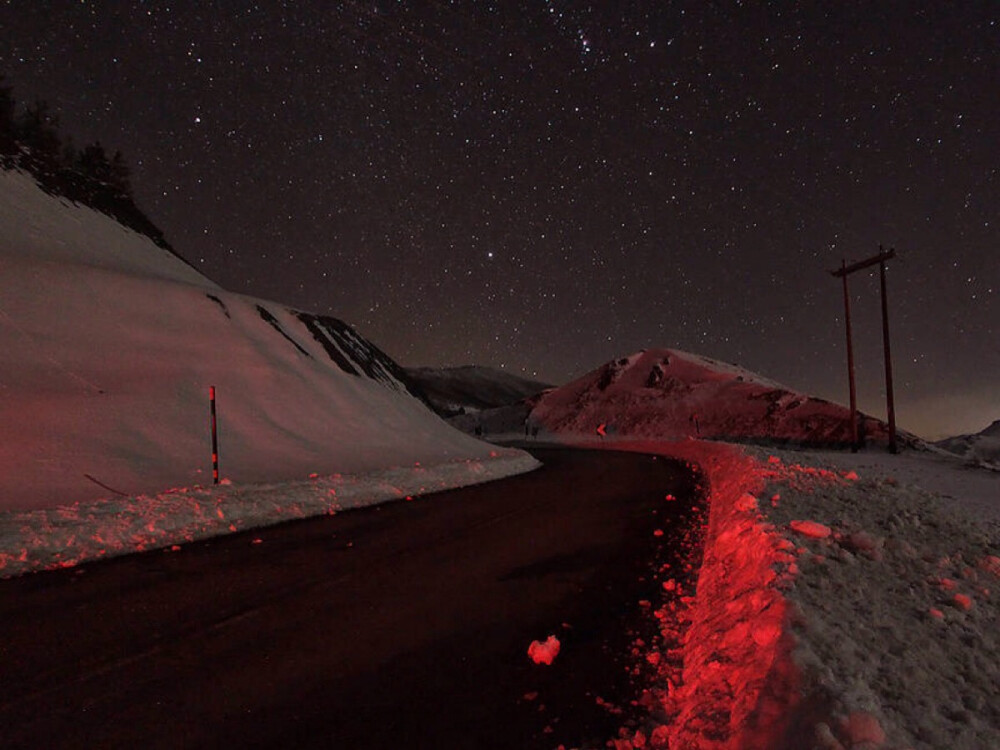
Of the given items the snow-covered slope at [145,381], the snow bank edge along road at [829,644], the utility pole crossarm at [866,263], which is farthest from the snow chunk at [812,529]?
the utility pole crossarm at [866,263]

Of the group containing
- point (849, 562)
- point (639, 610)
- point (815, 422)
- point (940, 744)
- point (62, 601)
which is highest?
point (815, 422)

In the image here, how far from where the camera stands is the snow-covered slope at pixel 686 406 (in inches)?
1764

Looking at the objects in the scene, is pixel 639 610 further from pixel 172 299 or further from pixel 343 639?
pixel 172 299

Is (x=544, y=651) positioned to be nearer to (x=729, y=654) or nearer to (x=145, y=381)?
(x=729, y=654)

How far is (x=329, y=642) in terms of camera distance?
408 cm

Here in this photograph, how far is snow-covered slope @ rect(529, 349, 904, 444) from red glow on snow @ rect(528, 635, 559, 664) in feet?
134

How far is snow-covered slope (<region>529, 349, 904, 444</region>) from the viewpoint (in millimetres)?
44812

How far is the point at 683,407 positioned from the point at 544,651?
57802mm

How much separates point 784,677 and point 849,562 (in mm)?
2336

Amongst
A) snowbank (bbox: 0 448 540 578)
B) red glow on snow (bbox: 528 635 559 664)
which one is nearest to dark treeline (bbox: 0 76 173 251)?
snowbank (bbox: 0 448 540 578)

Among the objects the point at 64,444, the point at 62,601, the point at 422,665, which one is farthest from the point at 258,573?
the point at 64,444

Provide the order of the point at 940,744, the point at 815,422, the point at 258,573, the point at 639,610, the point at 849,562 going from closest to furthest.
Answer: the point at 940,744, the point at 849,562, the point at 639,610, the point at 258,573, the point at 815,422

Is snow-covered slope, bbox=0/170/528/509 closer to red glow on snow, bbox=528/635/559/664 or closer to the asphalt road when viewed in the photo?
the asphalt road

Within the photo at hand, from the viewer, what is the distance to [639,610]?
15.6ft
